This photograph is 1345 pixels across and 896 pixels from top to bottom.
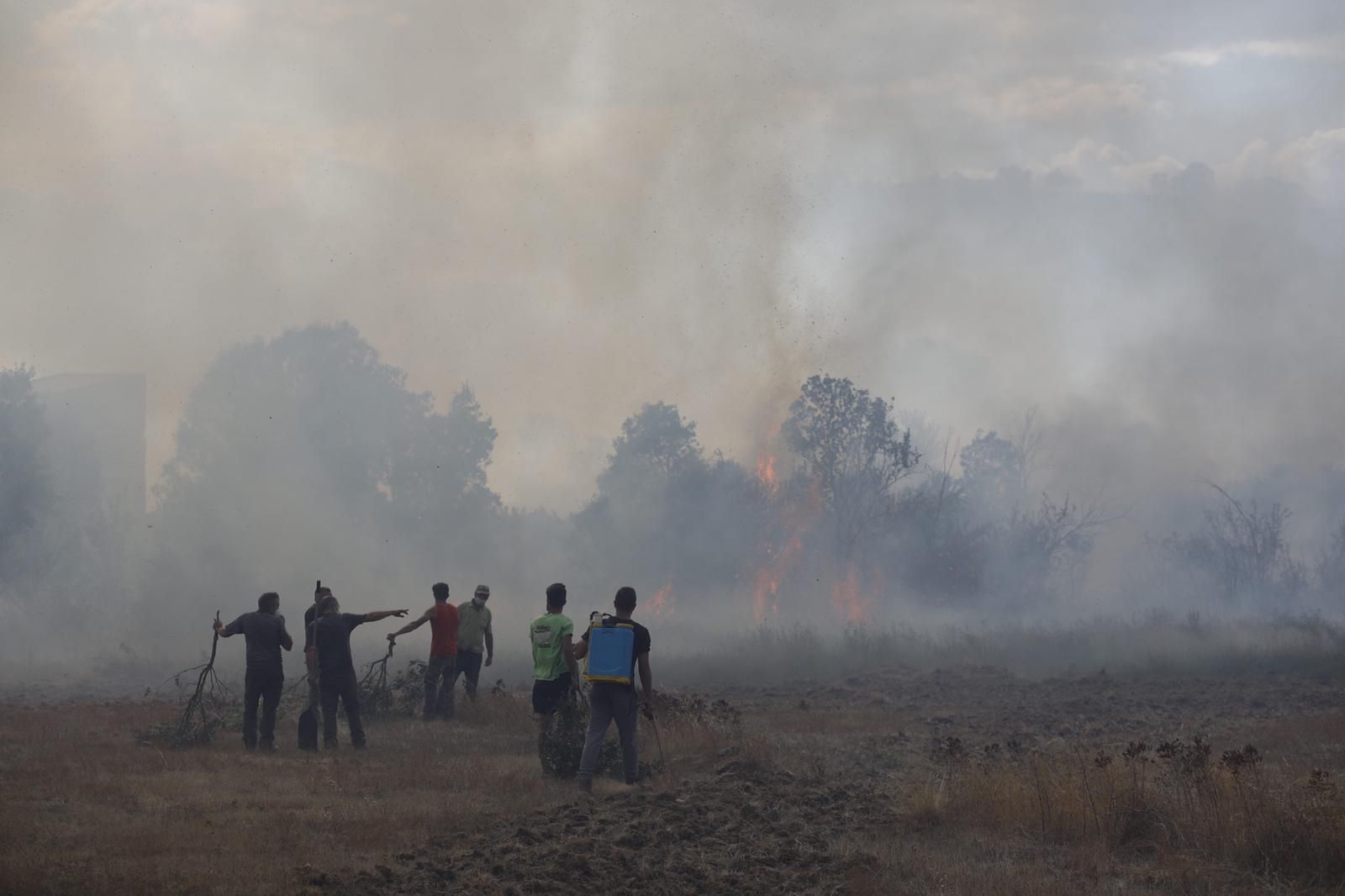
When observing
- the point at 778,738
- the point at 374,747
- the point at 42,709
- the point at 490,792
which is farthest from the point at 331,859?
the point at 42,709

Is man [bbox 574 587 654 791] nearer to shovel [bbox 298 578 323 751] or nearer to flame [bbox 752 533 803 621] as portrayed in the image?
shovel [bbox 298 578 323 751]

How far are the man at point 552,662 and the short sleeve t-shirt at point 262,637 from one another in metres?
3.36

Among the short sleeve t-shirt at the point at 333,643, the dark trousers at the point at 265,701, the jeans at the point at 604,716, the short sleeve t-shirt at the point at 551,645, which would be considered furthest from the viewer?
the short sleeve t-shirt at the point at 333,643

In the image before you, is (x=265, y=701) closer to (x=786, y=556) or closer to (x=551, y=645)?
(x=551, y=645)

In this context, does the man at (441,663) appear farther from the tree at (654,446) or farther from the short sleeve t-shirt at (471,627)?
the tree at (654,446)

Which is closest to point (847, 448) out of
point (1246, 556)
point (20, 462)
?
point (1246, 556)

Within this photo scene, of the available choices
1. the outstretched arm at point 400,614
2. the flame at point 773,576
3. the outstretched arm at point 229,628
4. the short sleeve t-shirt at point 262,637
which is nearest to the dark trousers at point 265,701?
the short sleeve t-shirt at point 262,637

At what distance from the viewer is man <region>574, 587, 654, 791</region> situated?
462 inches

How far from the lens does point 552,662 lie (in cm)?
1303

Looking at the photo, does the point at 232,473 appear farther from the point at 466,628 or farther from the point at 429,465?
the point at 466,628

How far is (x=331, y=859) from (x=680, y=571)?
49537mm

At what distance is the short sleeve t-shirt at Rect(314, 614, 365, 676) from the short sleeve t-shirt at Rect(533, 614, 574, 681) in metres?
2.87

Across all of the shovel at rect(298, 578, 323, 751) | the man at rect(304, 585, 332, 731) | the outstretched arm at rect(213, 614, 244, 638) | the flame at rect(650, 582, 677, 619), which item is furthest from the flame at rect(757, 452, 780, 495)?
the outstretched arm at rect(213, 614, 244, 638)

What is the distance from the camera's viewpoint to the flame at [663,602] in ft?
180
